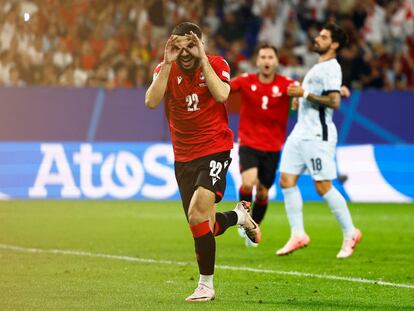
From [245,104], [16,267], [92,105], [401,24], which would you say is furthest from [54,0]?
[16,267]

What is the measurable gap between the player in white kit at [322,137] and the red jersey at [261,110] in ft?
2.52

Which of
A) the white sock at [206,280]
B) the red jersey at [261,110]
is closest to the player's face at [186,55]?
the white sock at [206,280]

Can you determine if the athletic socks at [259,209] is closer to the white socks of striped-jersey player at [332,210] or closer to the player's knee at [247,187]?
the player's knee at [247,187]

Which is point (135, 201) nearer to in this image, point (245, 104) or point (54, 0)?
point (54, 0)

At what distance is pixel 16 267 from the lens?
35.3 feet

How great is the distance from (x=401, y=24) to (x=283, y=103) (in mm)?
10222

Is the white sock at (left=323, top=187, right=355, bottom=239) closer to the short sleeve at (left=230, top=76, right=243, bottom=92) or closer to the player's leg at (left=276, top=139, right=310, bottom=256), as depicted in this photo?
the player's leg at (left=276, top=139, right=310, bottom=256)

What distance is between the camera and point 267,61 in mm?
13188

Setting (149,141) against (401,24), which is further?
(401,24)

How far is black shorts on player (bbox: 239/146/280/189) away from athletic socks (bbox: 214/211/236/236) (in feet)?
12.2

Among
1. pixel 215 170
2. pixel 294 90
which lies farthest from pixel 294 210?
pixel 215 170

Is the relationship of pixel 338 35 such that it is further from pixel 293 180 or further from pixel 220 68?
pixel 220 68

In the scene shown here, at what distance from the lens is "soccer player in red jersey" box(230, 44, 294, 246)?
1327 cm

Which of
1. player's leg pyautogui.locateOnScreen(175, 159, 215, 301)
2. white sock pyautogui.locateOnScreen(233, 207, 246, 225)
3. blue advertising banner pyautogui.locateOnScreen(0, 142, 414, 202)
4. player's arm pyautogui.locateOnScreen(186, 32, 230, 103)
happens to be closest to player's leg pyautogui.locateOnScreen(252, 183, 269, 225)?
white sock pyautogui.locateOnScreen(233, 207, 246, 225)
